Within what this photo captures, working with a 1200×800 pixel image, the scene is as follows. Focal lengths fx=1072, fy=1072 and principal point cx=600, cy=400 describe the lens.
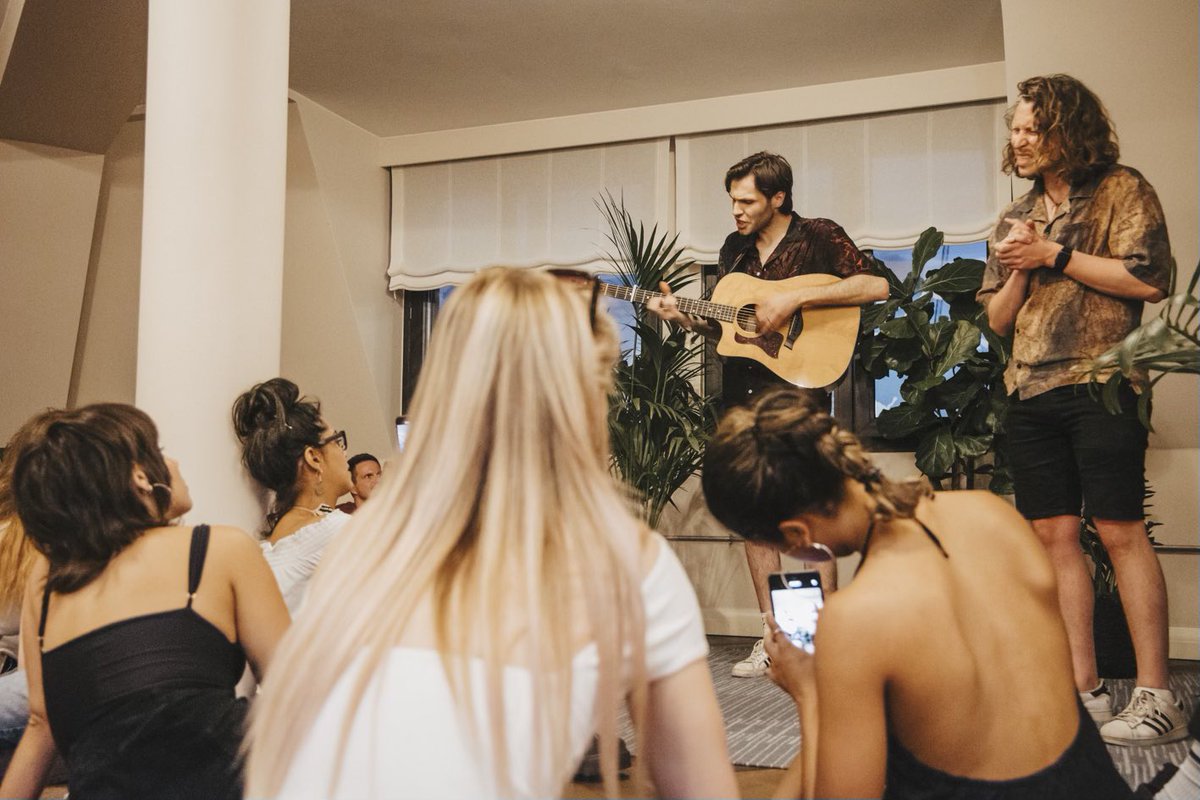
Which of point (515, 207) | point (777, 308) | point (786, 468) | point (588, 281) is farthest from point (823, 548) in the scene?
point (515, 207)

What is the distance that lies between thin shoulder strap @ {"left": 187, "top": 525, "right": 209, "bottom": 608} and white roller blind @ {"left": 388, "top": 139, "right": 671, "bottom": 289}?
4.22 metres

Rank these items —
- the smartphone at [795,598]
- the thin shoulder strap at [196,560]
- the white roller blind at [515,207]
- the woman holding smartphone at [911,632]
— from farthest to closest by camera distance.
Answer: the white roller blind at [515,207] → the smartphone at [795,598] → the thin shoulder strap at [196,560] → the woman holding smartphone at [911,632]

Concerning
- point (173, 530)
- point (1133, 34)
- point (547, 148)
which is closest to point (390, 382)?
point (547, 148)

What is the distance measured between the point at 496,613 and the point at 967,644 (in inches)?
29.2

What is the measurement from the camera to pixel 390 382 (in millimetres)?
6211

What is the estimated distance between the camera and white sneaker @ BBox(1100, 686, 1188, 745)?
2469mm

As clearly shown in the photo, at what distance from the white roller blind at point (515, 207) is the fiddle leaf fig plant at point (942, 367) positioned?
143 centimetres

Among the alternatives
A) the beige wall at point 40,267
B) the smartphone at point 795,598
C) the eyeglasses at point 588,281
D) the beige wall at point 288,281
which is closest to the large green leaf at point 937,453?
the smartphone at point 795,598

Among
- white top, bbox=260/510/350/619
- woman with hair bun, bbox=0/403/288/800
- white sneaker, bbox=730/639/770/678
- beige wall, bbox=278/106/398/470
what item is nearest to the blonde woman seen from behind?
woman with hair bun, bbox=0/403/288/800

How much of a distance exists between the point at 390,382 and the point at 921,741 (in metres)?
5.12

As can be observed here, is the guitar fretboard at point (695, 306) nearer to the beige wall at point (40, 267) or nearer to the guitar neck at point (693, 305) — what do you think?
the guitar neck at point (693, 305)

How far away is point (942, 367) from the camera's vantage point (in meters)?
4.43

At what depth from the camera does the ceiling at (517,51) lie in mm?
4457

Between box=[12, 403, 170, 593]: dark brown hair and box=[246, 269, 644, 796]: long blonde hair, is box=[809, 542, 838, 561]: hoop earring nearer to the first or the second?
box=[246, 269, 644, 796]: long blonde hair
